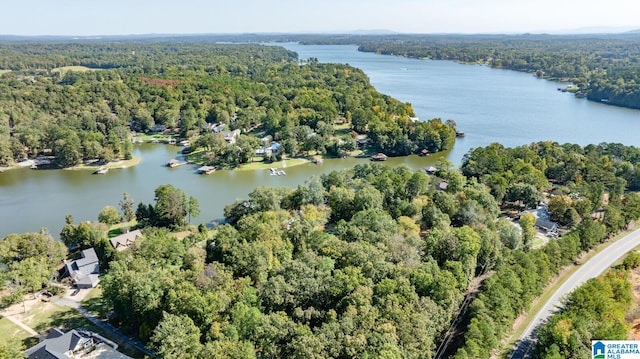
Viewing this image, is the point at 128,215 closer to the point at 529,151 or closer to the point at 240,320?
the point at 240,320

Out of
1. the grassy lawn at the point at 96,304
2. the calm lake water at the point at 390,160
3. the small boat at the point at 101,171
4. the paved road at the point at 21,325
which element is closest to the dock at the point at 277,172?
the calm lake water at the point at 390,160

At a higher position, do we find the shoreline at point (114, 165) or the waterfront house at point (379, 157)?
the waterfront house at point (379, 157)

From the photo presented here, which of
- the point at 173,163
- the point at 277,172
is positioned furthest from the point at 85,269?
the point at 173,163

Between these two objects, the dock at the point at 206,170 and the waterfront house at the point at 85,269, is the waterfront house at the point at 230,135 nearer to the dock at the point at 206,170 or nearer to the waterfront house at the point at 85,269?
the dock at the point at 206,170

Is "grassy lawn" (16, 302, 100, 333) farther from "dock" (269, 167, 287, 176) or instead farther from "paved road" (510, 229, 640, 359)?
"dock" (269, 167, 287, 176)

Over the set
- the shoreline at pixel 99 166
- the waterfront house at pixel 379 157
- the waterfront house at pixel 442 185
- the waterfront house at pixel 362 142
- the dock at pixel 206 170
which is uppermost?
the waterfront house at pixel 442 185

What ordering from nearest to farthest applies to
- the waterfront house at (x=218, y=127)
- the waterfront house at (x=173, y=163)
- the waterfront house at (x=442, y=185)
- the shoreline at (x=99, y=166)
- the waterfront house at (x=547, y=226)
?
the waterfront house at (x=547, y=226) → the waterfront house at (x=442, y=185) → the shoreline at (x=99, y=166) → the waterfront house at (x=173, y=163) → the waterfront house at (x=218, y=127)

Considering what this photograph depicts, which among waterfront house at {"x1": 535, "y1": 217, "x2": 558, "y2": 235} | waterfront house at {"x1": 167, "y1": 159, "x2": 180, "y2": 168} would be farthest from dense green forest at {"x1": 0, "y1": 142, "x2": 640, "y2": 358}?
waterfront house at {"x1": 167, "y1": 159, "x2": 180, "y2": 168}

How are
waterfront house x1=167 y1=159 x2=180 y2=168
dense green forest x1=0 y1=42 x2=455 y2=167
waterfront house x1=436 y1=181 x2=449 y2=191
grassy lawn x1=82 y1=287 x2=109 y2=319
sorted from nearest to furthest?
grassy lawn x1=82 y1=287 x2=109 y2=319 → waterfront house x1=436 y1=181 x2=449 y2=191 → waterfront house x1=167 y1=159 x2=180 y2=168 → dense green forest x1=0 y1=42 x2=455 y2=167
